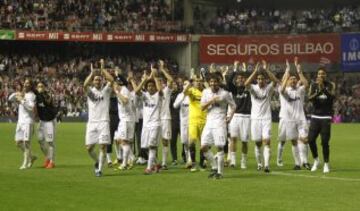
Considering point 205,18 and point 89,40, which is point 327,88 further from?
point 205,18

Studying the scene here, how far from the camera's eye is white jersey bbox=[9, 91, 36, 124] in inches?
861

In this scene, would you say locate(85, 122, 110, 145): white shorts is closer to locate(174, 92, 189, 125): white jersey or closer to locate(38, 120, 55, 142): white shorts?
locate(38, 120, 55, 142): white shorts

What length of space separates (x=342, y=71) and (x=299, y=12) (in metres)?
9.15

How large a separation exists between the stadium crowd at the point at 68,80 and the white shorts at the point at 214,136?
34.6 meters

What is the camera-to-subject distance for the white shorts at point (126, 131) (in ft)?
69.0

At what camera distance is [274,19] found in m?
65.6

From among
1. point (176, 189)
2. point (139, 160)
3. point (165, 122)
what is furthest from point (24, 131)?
point (176, 189)

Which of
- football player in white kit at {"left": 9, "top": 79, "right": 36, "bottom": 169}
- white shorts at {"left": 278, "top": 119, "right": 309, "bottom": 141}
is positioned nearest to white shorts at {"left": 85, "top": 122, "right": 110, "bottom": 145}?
football player in white kit at {"left": 9, "top": 79, "right": 36, "bottom": 169}

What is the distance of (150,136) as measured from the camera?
65.9ft

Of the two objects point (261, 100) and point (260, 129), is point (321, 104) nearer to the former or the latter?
point (261, 100)

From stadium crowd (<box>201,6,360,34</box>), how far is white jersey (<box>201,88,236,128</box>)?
4321cm

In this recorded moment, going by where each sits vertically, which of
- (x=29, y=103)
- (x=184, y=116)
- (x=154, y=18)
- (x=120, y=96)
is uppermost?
(x=154, y=18)

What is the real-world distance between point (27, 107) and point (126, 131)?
2891 millimetres

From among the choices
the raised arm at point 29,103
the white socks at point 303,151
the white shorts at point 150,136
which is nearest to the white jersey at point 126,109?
the white shorts at point 150,136
